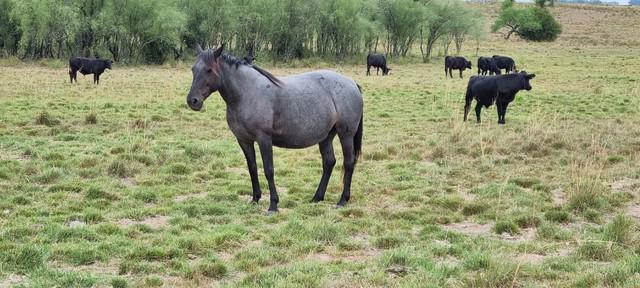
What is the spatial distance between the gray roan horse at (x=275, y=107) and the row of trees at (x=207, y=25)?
112 feet

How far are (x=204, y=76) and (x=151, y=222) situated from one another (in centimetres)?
201

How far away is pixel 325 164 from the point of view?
9305 mm

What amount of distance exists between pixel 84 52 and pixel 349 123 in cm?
4269

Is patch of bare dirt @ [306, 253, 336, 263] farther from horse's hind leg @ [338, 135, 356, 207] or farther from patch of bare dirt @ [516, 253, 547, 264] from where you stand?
horse's hind leg @ [338, 135, 356, 207]

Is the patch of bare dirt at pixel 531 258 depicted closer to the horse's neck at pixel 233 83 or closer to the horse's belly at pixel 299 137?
the horse's belly at pixel 299 137

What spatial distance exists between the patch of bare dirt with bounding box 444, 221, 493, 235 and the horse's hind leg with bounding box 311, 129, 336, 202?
202 cm

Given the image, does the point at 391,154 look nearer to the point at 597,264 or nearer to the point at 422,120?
the point at 422,120

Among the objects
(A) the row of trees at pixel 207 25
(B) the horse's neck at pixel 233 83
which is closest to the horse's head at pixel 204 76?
(B) the horse's neck at pixel 233 83

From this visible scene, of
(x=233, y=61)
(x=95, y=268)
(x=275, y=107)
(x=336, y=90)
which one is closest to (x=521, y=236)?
A: (x=336, y=90)

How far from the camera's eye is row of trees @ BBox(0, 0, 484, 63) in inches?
1789

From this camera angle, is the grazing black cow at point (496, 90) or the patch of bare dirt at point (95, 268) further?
the grazing black cow at point (496, 90)

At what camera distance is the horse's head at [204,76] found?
816 cm

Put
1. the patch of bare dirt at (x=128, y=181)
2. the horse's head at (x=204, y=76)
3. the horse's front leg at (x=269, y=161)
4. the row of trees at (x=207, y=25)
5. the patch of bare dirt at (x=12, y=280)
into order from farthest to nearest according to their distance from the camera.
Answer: the row of trees at (x=207, y=25)
the patch of bare dirt at (x=128, y=181)
the horse's front leg at (x=269, y=161)
the horse's head at (x=204, y=76)
the patch of bare dirt at (x=12, y=280)

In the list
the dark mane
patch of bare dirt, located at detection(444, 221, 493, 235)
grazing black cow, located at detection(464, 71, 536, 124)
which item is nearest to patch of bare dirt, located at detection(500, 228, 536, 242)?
patch of bare dirt, located at detection(444, 221, 493, 235)
